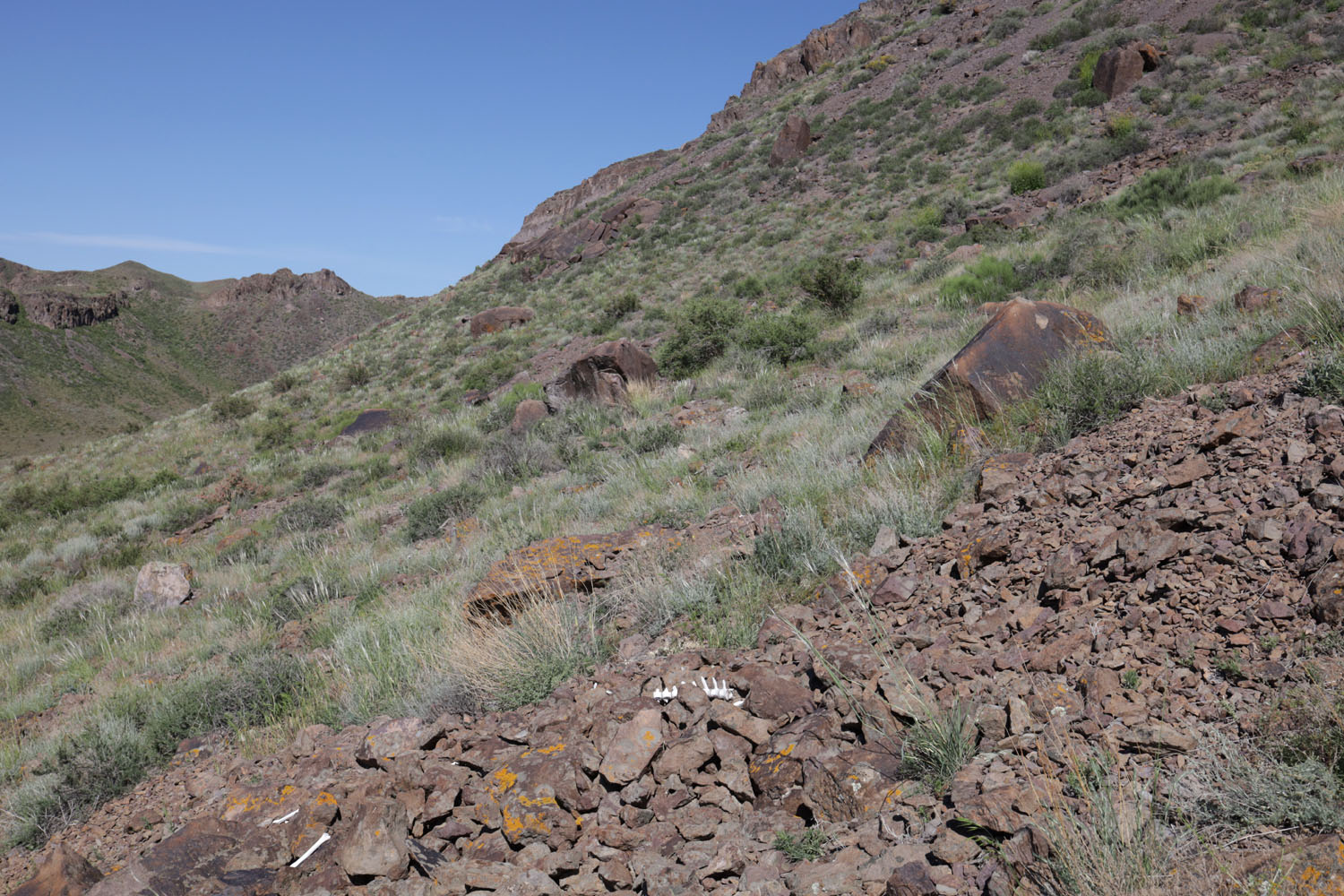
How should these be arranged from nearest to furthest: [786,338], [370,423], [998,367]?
1. [998,367]
2. [786,338]
3. [370,423]

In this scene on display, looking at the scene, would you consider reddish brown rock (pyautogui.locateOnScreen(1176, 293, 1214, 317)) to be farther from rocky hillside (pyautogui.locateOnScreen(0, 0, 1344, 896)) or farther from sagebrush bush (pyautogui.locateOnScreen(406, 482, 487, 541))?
sagebrush bush (pyautogui.locateOnScreen(406, 482, 487, 541))

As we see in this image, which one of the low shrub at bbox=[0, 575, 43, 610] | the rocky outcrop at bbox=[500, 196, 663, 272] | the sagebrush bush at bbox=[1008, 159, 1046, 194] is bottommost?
the low shrub at bbox=[0, 575, 43, 610]

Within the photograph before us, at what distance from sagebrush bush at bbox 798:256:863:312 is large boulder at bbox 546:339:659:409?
3914 mm

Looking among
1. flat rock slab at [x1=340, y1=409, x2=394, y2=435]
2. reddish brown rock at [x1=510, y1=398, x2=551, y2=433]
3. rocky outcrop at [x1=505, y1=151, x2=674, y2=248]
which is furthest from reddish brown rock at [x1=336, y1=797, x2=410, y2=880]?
rocky outcrop at [x1=505, y1=151, x2=674, y2=248]

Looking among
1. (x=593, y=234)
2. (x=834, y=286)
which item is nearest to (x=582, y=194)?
(x=593, y=234)

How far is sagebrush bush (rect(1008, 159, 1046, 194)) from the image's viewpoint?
17.3m

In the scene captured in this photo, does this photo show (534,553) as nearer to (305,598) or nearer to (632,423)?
(305,598)

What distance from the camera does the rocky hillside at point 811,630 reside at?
6.13 feet

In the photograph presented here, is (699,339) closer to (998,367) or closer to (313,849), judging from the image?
(998,367)

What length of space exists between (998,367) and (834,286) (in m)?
8.71

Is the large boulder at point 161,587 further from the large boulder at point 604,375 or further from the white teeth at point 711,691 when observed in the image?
the white teeth at point 711,691

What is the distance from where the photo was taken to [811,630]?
314 cm

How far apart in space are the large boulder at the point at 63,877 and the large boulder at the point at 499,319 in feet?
75.2

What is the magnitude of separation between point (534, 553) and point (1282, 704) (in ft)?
13.2
